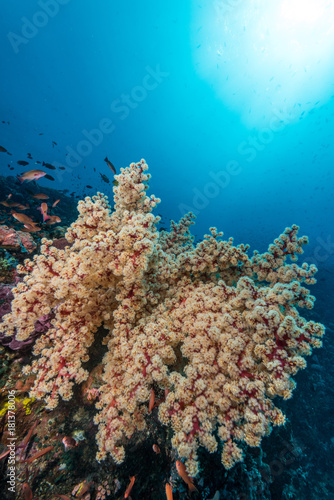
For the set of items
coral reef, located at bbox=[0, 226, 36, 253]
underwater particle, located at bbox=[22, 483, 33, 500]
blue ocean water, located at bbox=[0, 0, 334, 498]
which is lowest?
underwater particle, located at bbox=[22, 483, 33, 500]

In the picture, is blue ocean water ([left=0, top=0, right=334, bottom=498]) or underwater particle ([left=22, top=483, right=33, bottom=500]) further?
blue ocean water ([left=0, top=0, right=334, bottom=498])

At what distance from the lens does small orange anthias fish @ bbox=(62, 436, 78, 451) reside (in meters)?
2.97

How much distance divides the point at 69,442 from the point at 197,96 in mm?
81958

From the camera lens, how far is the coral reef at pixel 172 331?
2.10 m

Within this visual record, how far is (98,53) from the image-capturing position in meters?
49.3

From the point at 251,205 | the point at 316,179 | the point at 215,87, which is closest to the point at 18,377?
the point at 215,87

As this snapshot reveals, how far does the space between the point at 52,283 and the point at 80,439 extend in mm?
2597

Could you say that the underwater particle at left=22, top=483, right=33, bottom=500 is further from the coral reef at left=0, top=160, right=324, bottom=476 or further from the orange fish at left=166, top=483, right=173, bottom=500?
the orange fish at left=166, top=483, right=173, bottom=500

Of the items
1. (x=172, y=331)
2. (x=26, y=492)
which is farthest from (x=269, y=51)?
(x=26, y=492)

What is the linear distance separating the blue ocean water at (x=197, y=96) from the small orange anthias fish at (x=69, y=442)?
933cm

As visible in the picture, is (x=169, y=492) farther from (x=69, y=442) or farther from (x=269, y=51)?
(x=269, y=51)

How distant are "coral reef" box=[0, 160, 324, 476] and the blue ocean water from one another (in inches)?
364

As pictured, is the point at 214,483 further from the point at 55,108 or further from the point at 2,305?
the point at 55,108

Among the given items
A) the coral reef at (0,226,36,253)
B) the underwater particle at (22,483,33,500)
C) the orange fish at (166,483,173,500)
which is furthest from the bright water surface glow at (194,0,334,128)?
the underwater particle at (22,483,33,500)
